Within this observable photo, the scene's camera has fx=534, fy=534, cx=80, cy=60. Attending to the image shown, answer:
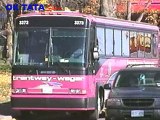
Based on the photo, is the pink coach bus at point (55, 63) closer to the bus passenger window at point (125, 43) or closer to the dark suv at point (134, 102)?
the dark suv at point (134, 102)

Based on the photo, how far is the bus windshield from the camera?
1575 cm

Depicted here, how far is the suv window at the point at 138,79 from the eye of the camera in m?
14.6

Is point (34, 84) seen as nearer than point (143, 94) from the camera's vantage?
No

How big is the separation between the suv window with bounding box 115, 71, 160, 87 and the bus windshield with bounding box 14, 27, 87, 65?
1.42 m

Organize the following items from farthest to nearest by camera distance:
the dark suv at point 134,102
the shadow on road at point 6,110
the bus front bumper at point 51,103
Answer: the shadow on road at point 6,110 < the bus front bumper at point 51,103 < the dark suv at point 134,102

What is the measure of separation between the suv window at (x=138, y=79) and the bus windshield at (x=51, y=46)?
1.42m

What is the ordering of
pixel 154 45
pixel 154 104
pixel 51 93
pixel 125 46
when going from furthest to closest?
pixel 154 45 → pixel 125 46 → pixel 51 93 → pixel 154 104

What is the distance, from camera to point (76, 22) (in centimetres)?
1597

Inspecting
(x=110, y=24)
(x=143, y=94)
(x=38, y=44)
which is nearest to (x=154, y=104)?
(x=143, y=94)

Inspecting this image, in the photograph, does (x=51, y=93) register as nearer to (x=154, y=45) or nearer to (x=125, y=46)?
(x=125, y=46)

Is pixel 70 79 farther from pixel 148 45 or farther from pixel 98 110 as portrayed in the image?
pixel 148 45

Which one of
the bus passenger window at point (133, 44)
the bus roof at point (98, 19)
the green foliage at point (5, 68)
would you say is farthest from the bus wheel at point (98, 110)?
the green foliage at point (5, 68)

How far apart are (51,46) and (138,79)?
2.87m

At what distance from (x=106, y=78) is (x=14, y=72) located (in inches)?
139
